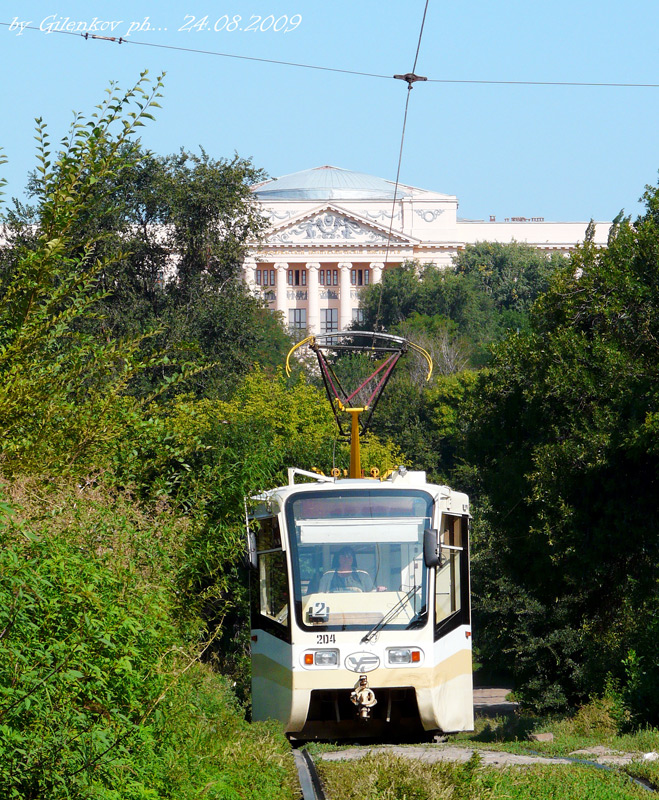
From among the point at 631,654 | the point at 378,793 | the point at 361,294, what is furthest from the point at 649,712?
the point at 361,294

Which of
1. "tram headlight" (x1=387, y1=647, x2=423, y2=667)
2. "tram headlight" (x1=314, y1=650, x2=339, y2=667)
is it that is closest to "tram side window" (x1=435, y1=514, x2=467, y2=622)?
"tram headlight" (x1=387, y1=647, x2=423, y2=667)

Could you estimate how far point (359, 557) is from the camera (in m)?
12.5

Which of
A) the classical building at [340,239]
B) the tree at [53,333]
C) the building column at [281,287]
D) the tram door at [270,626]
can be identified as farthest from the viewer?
the building column at [281,287]

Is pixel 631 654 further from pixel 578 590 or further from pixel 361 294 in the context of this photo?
pixel 361 294

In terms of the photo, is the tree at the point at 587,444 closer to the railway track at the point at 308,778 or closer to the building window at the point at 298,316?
the railway track at the point at 308,778

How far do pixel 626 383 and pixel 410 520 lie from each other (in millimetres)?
11541

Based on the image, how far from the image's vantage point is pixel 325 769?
9281 mm

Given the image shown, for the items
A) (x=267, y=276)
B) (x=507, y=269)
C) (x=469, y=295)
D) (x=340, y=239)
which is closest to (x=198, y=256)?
(x=469, y=295)

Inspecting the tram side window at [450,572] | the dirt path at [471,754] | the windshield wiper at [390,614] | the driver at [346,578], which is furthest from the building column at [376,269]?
the dirt path at [471,754]

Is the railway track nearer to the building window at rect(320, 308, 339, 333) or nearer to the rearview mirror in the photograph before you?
the rearview mirror

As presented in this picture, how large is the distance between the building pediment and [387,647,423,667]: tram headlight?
330 feet

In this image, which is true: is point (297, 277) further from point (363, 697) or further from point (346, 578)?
point (363, 697)

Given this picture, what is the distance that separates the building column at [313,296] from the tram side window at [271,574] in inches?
4021

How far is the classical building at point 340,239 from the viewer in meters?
113
